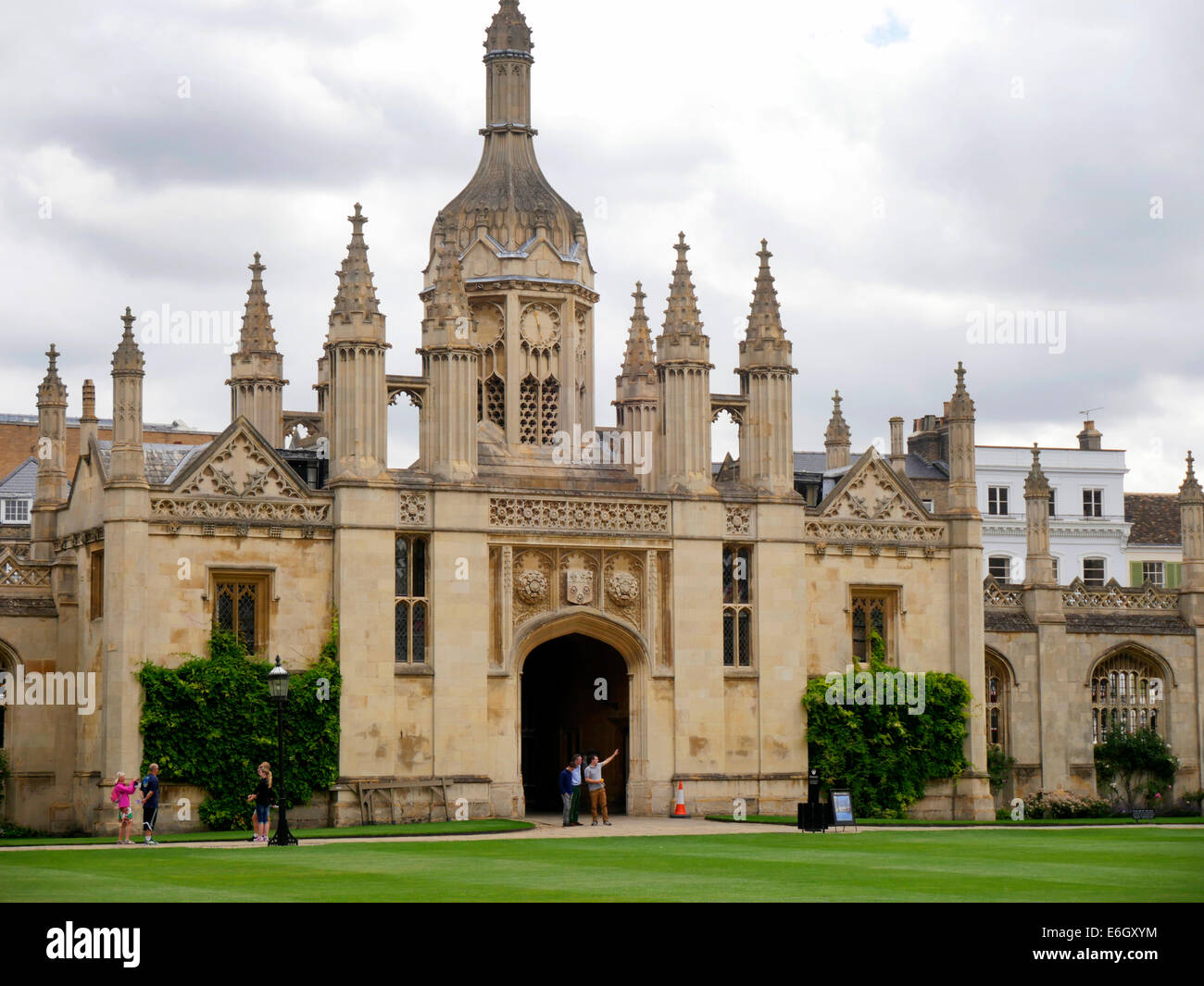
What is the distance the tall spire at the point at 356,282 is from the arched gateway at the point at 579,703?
804cm

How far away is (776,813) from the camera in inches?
1764

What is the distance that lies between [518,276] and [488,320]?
1.33 m

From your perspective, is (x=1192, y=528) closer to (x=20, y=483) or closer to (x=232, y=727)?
(x=232, y=727)

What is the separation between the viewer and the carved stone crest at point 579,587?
4388cm

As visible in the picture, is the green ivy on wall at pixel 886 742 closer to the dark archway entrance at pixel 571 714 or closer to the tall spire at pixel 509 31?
the dark archway entrance at pixel 571 714

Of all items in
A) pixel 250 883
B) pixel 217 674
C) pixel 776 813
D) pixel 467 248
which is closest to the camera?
pixel 250 883

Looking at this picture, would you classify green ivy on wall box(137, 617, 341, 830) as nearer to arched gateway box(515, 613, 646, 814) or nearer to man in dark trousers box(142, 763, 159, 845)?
man in dark trousers box(142, 763, 159, 845)

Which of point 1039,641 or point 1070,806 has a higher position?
point 1039,641

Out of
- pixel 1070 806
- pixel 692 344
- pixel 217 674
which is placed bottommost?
pixel 1070 806
